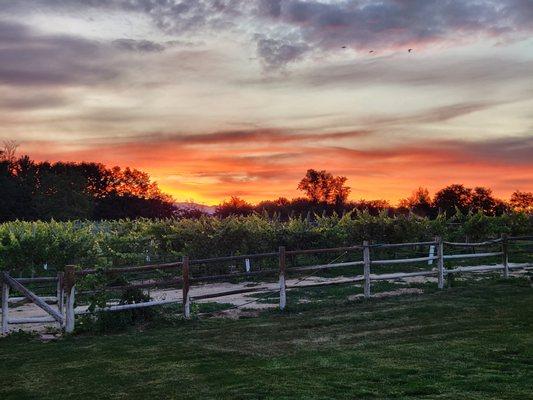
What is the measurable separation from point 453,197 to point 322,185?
27.6 m

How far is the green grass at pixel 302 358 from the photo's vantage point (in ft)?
26.1

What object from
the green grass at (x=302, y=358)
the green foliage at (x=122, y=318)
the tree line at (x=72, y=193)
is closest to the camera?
the green grass at (x=302, y=358)

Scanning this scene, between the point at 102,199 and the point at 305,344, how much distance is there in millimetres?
90166

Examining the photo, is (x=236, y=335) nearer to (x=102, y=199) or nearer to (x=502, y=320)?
(x=502, y=320)

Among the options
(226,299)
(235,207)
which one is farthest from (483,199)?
(226,299)

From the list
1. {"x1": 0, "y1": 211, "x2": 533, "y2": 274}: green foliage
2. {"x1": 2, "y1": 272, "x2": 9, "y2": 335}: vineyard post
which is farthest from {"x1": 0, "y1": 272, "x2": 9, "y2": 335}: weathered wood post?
{"x1": 0, "y1": 211, "x2": 533, "y2": 274}: green foliage

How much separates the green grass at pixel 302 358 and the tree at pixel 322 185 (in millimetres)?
95825

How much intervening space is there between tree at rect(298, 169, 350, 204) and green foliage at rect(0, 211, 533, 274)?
71901 millimetres

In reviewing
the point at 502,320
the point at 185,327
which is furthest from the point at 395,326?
the point at 185,327

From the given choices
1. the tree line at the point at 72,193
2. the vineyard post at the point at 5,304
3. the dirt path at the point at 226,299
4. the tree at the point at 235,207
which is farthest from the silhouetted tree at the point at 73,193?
the vineyard post at the point at 5,304

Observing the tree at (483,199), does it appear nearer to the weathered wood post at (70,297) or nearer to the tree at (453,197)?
the tree at (453,197)

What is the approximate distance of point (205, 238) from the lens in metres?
29.7

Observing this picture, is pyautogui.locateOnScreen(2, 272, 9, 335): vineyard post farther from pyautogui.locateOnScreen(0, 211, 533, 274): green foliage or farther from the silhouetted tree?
the silhouetted tree

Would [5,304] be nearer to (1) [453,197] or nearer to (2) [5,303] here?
(2) [5,303]
